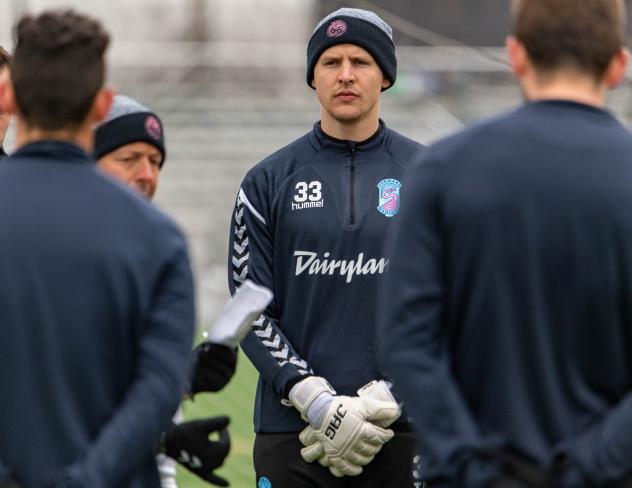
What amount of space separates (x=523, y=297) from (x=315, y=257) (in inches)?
76.3

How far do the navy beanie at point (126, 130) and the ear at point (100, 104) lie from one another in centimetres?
79

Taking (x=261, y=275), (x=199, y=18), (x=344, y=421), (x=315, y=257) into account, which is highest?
(x=315, y=257)

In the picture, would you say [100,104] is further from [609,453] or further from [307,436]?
[307,436]

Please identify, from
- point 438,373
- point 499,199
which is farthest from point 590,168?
point 438,373

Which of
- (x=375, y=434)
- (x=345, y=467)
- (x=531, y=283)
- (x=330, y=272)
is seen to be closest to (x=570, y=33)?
(x=531, y=283)

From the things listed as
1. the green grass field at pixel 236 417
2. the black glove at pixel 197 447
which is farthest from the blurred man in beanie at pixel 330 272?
the green grass field at pixel 236 417

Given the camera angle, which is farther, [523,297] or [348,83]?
[348,83]

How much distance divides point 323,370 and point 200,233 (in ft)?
41.9

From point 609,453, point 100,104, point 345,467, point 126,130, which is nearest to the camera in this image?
point 609,453

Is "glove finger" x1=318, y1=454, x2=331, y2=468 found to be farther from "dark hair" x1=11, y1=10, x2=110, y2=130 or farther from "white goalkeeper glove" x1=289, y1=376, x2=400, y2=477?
"dark hair" x1=11, y1=10, x2=110, y2=130

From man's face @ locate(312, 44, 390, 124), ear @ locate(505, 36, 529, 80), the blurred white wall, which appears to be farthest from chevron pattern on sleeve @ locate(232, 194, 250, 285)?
the blurred white wall

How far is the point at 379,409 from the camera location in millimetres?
4879

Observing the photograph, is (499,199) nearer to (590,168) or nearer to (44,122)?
(590,168)

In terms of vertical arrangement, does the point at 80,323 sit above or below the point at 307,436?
above
